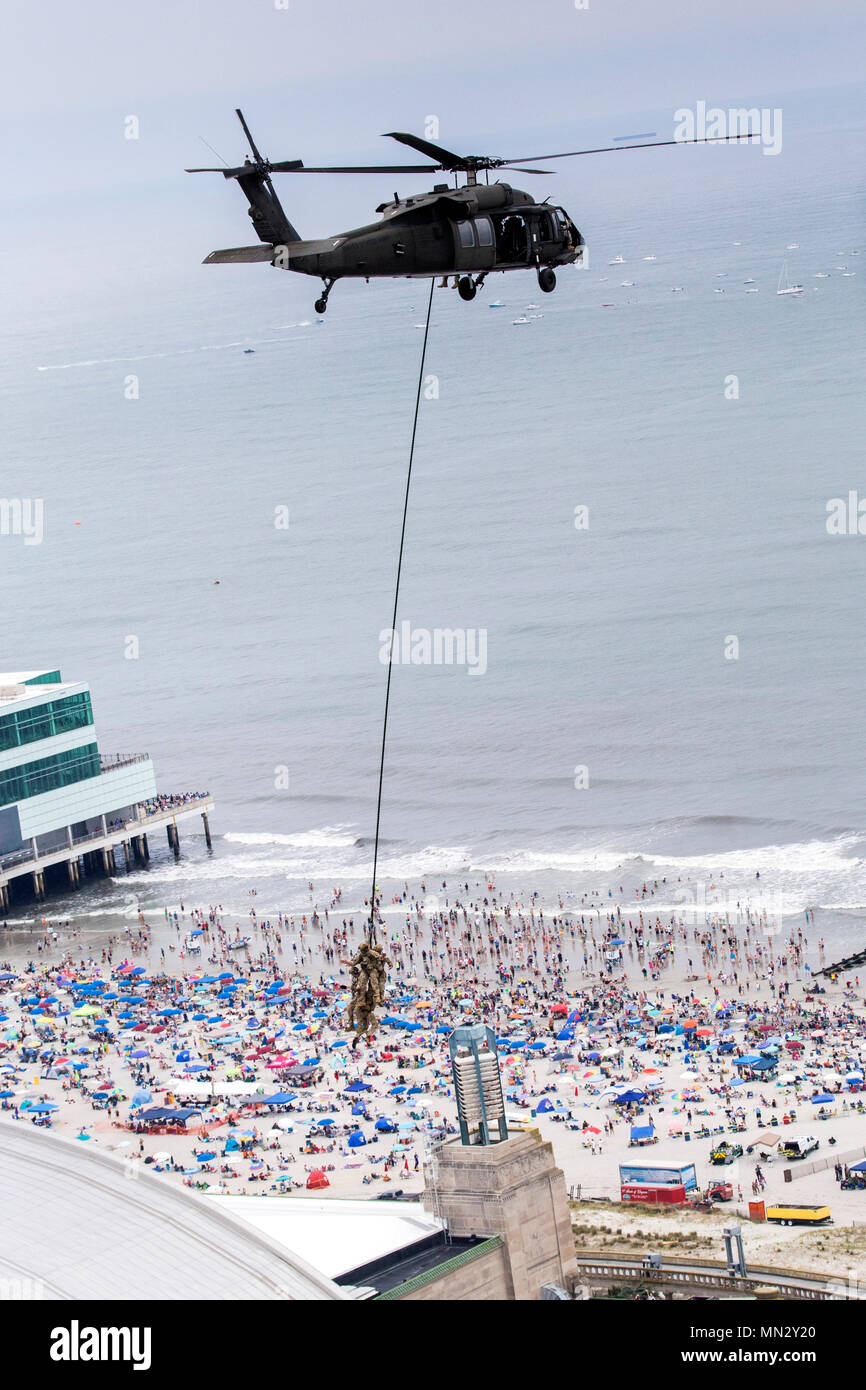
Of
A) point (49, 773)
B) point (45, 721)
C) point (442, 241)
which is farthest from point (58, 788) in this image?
point (442, 241)

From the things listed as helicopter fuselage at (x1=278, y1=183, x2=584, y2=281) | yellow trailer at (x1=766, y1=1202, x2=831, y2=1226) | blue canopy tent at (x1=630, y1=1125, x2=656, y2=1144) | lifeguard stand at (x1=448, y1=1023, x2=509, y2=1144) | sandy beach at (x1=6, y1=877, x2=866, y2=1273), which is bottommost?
yellow trailer at (x1=766, y1=1202, x2=831, y2=1226)

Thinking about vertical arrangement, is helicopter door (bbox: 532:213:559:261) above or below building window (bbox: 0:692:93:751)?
above

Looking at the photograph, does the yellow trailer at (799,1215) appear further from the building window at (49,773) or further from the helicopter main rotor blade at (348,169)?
the building window at (49,773)

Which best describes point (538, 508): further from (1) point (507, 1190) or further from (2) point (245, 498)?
(1) point (507, 1190)

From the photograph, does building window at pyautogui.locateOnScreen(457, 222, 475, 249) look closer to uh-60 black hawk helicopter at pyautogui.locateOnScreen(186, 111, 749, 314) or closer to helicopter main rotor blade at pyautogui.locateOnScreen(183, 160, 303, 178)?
uh-60 black hawk helicopter at pyautogui.locateOnScreen(186, 111, 749, 314)

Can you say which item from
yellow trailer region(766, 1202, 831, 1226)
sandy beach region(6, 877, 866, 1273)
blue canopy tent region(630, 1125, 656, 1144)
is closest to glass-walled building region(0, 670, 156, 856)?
sandy beach region(6, 877, 866, 1273)
